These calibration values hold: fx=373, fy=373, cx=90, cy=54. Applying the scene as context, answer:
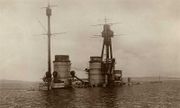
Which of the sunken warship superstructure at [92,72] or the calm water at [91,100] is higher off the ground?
the sunken warship superstructure at [92,72]

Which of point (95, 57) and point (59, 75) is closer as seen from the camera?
point (59, 75)

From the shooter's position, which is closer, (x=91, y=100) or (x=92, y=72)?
(x=91, y=100)

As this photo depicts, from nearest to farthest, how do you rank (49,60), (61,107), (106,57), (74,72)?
(61,107), (49,60), (74,72), (106,57)

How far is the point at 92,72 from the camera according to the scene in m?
107

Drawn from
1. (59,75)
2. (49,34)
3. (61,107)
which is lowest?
(61,107)

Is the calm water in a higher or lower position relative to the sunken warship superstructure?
lower

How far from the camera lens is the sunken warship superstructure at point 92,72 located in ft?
307

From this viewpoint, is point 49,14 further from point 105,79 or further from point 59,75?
point 105,79

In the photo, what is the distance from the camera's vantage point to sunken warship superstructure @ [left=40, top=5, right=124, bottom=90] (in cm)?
9344

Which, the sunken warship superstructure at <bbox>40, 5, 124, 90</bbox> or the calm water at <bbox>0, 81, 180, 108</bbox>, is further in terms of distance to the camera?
the sunken warship superstructure at <bbox>40, 5, 124, 90</bbox>

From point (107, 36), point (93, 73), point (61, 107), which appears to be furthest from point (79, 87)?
point (61, 107)

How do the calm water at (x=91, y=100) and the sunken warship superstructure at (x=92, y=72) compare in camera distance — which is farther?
the sunken warship superstructure at (x=92, y=72)

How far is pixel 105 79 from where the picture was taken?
355 feet

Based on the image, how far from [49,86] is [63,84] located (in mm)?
4545
